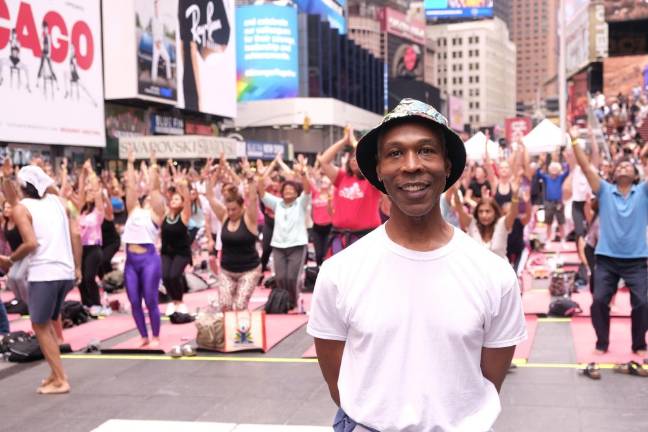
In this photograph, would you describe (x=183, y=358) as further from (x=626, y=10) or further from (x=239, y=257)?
(x=626, y=10)

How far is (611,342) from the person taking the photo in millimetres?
8359

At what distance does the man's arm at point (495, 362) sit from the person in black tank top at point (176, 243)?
764 cm

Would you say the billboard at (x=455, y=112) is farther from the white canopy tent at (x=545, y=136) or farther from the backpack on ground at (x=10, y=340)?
the backpack on ground at (x=10, y=340)

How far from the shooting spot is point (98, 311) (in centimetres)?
1105

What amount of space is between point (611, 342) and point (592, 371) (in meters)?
1.67

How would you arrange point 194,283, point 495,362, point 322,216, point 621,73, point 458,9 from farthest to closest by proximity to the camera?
1. point 458,9
2. point 621,73
3. point 194,283
4. point 322,216
5. point 495,362

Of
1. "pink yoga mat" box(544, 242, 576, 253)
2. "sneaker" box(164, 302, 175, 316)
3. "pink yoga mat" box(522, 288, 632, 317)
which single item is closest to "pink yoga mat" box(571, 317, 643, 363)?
"pink yoga mat" box(522, 288, 632, 317)

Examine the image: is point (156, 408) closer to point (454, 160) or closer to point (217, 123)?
point (454, 160)

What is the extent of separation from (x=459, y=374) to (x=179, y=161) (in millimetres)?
49647

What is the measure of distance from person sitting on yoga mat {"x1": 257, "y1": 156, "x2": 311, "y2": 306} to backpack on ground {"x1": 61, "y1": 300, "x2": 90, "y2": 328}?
105 inches

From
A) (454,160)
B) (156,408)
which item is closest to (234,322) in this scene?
(156,408)

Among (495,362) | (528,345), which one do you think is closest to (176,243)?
(528,345)

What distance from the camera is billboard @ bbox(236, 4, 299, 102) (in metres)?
87.6

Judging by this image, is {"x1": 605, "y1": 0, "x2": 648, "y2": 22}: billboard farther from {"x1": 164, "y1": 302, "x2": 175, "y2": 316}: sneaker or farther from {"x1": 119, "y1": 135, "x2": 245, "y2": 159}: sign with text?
{"x1": 164, "y1": 302, "x2": 175, "y2": 316}: sneaker
